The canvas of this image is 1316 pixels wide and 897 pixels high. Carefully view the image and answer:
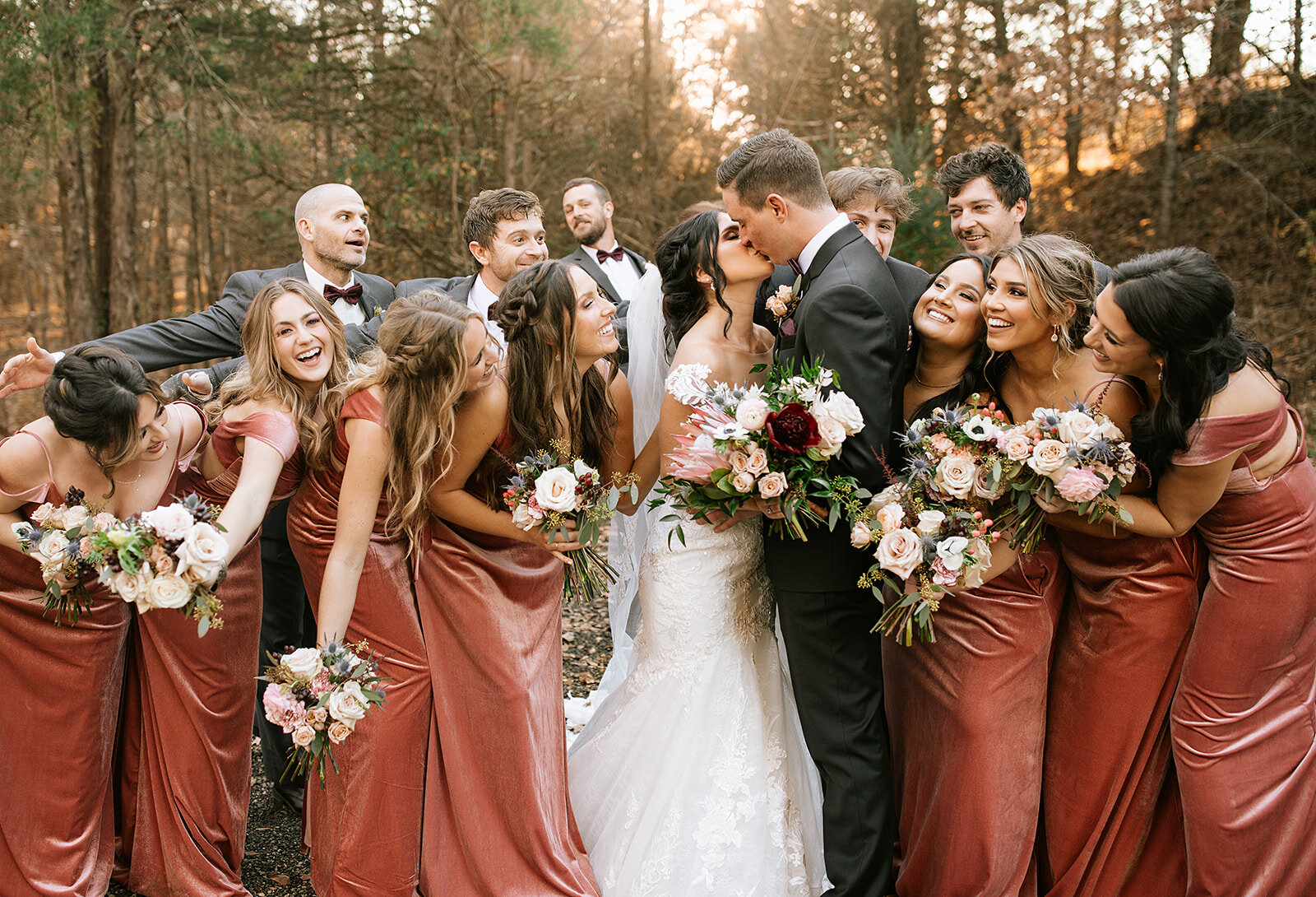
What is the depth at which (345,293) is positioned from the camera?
4.99 metres

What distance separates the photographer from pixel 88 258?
1170 cm

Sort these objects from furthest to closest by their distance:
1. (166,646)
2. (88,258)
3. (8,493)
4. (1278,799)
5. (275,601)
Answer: (88,258) → (275,601) → (166,646) → (8,493) → (1278,799)

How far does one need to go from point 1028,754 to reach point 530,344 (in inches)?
91.6

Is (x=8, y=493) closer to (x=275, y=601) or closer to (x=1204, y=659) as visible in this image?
(x=275, y=601)

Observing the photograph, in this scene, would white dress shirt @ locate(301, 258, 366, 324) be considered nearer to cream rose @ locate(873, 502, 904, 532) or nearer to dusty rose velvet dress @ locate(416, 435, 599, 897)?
dusty rose velvet dress @ locate(416, 435, 599, 897)

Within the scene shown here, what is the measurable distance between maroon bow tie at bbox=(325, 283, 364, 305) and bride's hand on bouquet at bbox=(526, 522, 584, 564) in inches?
88.1

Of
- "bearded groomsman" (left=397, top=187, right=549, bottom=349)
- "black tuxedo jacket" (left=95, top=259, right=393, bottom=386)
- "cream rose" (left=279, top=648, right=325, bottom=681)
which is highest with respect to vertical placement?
"bearded groomsman" (left=397, top=187, right=549, bottom=349)

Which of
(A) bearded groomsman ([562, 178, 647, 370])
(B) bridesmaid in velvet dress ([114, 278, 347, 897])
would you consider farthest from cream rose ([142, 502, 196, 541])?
(A) bearded groomsman ([562, 178, 647, 370])

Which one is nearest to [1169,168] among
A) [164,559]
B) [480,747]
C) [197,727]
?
[480,747]

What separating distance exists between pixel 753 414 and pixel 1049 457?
917 mm

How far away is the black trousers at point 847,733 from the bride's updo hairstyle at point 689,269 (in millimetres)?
1214

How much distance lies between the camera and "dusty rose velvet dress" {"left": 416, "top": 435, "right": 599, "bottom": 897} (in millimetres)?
3445

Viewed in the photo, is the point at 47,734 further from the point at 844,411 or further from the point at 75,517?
the point at 844,411

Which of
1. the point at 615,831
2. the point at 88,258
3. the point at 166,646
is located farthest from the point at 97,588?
the point at 88,258
